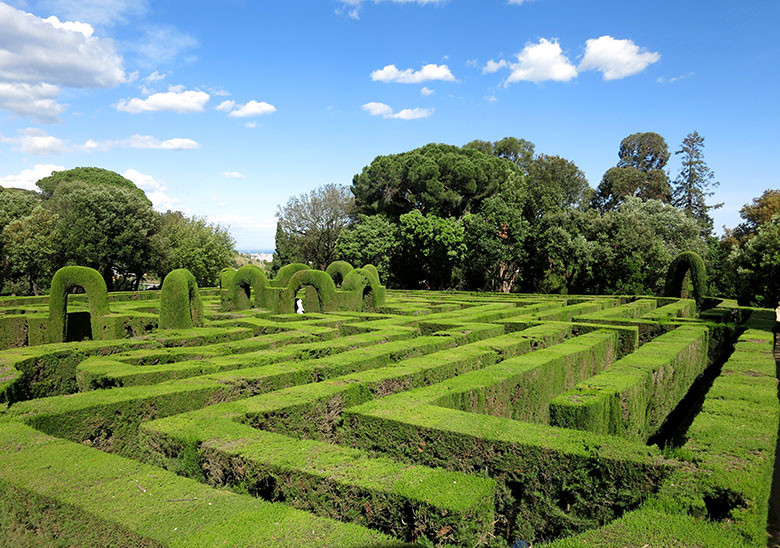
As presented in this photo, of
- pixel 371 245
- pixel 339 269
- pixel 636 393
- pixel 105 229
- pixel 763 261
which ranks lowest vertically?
pixel 636 393

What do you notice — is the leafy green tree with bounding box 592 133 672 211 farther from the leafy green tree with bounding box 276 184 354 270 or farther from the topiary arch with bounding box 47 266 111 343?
the topiary arch with bounding box 47 266 111 343

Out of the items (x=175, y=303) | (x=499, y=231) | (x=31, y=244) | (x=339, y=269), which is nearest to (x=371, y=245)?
(x=499, y=231)

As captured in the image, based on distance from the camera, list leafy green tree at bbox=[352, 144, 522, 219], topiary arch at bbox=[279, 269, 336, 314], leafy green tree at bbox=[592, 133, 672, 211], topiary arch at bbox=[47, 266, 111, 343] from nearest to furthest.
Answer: topiary arch at bbox=[47, 266, 111, 343] < topiary arch at bbox=[279, 269, 336, 314] < leafy green tree at bbox=[352, 144, 522, 219] < leafy green tree at bbox=[592, 133, 672, 211]

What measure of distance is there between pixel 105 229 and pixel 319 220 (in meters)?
21.4

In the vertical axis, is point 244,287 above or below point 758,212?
below

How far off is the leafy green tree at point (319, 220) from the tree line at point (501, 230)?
0.37 feet

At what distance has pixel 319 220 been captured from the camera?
5250 centimetres

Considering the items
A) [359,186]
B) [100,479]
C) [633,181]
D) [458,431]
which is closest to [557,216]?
[359,186]

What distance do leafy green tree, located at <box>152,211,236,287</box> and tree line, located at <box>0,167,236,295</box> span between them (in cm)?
8

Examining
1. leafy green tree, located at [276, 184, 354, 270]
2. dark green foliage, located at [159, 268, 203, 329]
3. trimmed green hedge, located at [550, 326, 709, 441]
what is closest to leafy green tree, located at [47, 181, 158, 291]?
leafy green tree, located at [276, 184, 354, 270]

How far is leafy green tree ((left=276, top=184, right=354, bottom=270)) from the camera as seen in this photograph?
52.4m

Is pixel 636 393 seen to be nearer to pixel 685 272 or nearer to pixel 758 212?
pixel 685 272

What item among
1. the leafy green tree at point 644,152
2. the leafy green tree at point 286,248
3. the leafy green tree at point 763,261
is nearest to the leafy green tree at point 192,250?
the leafy green tree at point 286,248

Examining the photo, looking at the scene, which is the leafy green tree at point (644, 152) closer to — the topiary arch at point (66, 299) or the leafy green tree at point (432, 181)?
the leafy green tree at point (432, 181)
